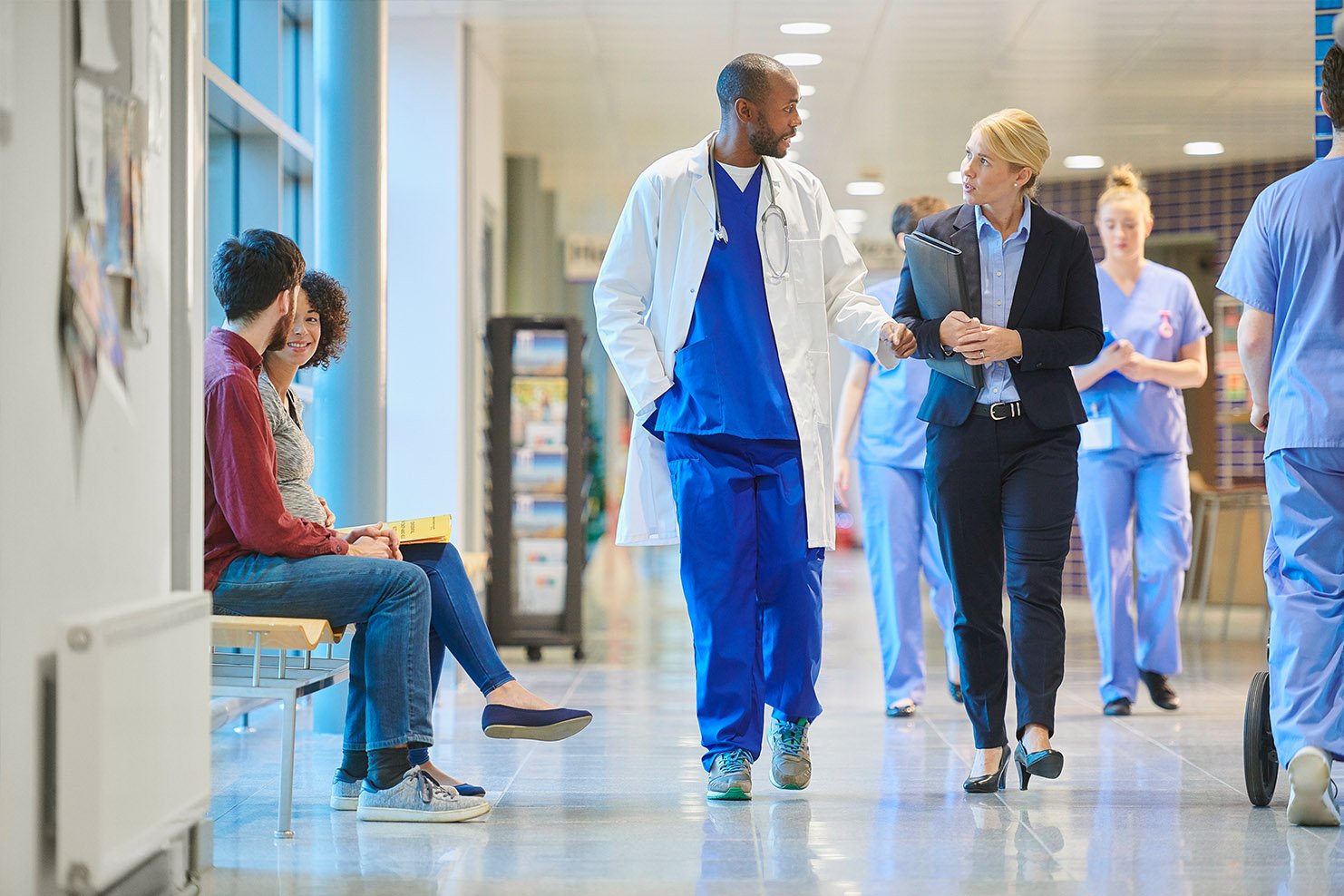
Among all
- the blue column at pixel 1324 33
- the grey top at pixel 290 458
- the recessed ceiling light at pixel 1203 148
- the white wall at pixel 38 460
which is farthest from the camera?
the recessed ceiling light at pixel 1203 148

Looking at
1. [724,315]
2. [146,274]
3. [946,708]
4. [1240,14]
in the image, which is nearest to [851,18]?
Answer: [1240,14]

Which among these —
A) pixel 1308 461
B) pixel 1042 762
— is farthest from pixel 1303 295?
pixel 1042 762

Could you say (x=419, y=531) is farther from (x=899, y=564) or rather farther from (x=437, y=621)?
(x=899, y=564)

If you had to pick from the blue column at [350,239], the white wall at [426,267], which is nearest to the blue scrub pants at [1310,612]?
the blue column at [350,239]

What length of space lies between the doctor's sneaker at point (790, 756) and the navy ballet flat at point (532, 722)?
529 millimetres

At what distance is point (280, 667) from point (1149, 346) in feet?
10.4

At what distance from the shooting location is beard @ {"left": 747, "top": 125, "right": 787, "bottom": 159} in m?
3.43

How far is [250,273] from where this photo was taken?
10.4 ft

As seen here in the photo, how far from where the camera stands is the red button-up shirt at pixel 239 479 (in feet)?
9.80

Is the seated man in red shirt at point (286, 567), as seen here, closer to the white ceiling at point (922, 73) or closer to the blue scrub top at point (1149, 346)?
the blue scrub top at point (1149, 346)

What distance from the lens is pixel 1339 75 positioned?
316 centimetres

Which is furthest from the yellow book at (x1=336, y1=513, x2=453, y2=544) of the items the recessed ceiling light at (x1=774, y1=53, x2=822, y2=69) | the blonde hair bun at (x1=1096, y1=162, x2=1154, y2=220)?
the recessed ceiling light at (x1=774, y1=53, x2=822, y2=69)

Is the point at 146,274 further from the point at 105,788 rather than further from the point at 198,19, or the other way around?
the point at 105,788

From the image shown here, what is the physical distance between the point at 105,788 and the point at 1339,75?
→ 276cm
